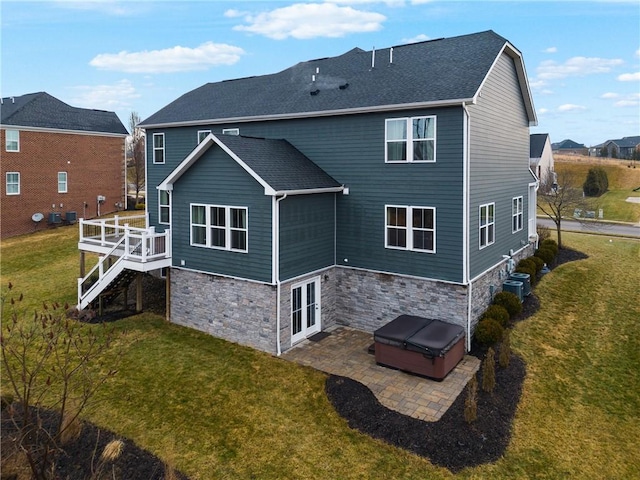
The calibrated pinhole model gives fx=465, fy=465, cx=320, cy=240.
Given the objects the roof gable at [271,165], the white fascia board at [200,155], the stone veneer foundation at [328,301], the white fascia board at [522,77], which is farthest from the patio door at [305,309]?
the white fascia board at [522,77]

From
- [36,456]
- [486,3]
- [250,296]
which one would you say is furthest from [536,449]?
[486,3]

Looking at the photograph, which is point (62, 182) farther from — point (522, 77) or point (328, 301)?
point (522, 77)

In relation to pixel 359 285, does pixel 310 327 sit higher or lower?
lower

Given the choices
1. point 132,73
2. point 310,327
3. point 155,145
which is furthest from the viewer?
point 132,73

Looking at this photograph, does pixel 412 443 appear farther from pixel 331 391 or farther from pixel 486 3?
pixel 486 3

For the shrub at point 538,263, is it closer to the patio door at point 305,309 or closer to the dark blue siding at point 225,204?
the patio door at point 305,309

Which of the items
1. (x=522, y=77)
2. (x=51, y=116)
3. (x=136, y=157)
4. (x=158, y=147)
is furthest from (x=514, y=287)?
(x=136, y=157)
